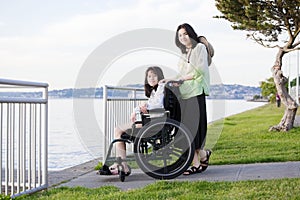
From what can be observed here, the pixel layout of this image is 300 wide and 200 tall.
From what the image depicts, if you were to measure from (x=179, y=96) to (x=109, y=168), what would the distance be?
3.89ft

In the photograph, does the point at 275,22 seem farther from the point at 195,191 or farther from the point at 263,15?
the point at 195,191

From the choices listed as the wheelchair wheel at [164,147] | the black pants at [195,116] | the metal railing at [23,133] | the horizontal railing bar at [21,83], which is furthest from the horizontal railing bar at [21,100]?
the black pants at [195,116]

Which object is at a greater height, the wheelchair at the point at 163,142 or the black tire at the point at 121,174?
the wheelchair at the point at 163,142

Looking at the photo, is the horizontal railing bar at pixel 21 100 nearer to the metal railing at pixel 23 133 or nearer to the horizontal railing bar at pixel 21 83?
the metal railing at pixel 23 133

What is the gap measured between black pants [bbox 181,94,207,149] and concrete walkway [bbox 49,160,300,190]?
477 millimetres

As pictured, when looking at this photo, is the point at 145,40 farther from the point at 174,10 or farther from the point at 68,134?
the point at 68,134

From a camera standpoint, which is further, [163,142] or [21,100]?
[163,142]

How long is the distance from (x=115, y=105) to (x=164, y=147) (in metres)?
2.00

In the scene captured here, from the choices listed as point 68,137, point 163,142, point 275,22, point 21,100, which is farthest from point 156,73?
point 275,22

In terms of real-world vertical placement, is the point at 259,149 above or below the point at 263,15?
Answer: below

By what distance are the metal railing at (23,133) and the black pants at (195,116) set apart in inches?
66.8

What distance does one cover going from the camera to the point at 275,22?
1271cm

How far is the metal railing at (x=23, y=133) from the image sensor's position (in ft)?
16.6

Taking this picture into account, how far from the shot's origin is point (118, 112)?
8219 millimetres
